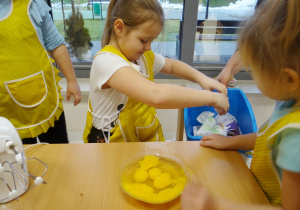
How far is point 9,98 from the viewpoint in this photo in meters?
0.92

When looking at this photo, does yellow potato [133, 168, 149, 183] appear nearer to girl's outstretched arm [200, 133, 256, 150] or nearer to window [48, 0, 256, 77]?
girl's outstretched arm [200, 133, 256, 150]

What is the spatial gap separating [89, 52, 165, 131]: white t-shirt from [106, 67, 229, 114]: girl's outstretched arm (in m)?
0.03

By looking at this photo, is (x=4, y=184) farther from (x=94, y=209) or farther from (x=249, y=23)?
(x=249, y=23)

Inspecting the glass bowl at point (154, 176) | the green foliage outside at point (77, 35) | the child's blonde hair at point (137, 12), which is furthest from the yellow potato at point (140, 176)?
the green foliage outside at point (77, 35)

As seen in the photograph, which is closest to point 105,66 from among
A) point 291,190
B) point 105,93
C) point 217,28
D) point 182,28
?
point 105,93

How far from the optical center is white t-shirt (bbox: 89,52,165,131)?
809 millimetres

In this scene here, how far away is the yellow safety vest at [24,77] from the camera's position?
87 cm

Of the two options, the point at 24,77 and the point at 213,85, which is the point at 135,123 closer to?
the point at 213,85

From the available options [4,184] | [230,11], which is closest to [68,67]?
[4,184]

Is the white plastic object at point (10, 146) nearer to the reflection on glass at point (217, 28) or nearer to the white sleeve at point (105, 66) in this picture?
the white sleeve at point (105, 66)

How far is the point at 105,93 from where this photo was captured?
2.96ft

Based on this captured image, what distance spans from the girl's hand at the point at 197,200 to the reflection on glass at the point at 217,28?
1.37 m

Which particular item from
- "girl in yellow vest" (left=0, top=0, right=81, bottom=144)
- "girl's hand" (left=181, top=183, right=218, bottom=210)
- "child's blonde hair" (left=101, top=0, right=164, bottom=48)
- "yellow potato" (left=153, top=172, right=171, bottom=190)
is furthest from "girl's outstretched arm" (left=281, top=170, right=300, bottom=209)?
"girl in yellow vest" (left=0, top=0, right=81, bottom=144)

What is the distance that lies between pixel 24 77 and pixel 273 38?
809 mm
